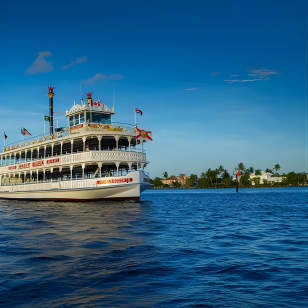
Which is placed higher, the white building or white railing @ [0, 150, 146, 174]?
white railing @ [0, 150, 146, 174]

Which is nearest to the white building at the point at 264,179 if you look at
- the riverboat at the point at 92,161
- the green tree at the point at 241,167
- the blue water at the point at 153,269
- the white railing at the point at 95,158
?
the green tree at the point at 241,167

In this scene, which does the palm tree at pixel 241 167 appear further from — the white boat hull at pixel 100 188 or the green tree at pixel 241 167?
the white boat hull at pixel 100 188

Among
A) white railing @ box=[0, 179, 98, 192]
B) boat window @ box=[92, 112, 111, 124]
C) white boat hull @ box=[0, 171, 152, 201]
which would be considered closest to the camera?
white boat hull @ box=[0, 171, 152, 201]

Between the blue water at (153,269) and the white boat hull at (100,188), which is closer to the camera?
the blue water at (153,269)

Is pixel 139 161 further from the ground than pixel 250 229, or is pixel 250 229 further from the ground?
pixel 139 161

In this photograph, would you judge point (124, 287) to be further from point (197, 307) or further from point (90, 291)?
point (197, 307)

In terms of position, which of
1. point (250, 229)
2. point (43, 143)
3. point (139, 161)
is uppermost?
point (43, 143)

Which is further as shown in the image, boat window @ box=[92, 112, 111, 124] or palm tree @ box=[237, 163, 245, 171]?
palm tree @ box=[237, 163, 245, 171]

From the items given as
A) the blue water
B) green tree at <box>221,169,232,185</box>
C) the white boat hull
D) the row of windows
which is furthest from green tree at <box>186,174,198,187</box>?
the blue water

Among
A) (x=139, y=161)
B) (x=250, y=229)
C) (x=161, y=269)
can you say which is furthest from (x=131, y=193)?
(x=161, y=269)

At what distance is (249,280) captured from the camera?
6695mm

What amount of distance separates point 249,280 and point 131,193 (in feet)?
79.2

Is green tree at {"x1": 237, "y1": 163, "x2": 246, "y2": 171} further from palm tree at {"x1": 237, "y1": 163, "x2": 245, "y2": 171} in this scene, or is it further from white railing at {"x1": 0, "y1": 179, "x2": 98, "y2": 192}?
white railing at {"x1": 0, "y1": 179, "x2": 98, "y2": 192}

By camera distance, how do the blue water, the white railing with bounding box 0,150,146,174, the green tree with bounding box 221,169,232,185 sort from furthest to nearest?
1. the green tree with bounding box 221,169,232,185
2. the white railing with bounding box 0,150,146,174
3. the blue water
